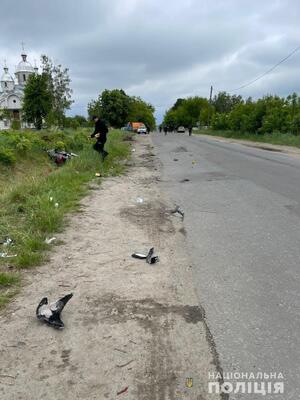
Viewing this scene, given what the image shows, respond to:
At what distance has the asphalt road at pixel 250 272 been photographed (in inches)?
112

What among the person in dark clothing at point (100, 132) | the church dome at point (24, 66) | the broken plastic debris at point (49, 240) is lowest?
the broken plastic debris at point (49, 240)

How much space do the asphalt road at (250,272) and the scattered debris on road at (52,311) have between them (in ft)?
4.42

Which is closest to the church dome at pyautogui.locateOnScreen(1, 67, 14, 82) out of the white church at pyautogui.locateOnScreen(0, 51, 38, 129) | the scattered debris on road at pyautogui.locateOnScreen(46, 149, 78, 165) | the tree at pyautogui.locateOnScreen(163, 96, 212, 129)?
the white church at pyautogui.locateOnScreen(0, 51, 38, 129)

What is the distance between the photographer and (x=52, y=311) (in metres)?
3.30

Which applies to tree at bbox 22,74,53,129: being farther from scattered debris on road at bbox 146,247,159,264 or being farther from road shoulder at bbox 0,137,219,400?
scattered debris on road at bbox 146,247,159,264

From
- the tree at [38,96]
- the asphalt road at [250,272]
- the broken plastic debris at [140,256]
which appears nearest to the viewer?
the asphalt road at [250,272]

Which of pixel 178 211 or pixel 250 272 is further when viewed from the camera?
pixel 178 211

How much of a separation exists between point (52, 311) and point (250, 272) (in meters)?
2.34

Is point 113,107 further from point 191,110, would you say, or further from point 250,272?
point 250,272

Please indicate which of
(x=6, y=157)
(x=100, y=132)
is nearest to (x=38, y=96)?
(x=100, y=132)

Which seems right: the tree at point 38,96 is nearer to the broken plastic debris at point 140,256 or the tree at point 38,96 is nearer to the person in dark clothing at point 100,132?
the person in dark clothing at point 100,132

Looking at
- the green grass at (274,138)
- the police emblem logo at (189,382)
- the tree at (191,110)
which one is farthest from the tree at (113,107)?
the police emblem logo at (189,382)

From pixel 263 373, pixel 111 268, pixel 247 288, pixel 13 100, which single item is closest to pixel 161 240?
pixel 111 268

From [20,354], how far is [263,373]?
185cm
